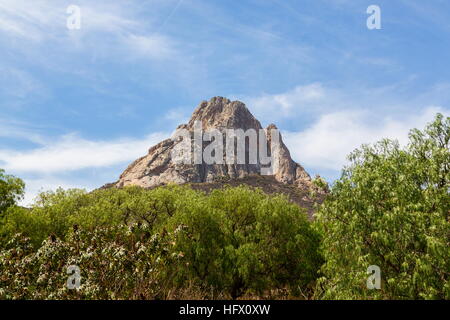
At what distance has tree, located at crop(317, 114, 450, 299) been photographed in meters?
19.3

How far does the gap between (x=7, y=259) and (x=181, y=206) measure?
74.2 ft

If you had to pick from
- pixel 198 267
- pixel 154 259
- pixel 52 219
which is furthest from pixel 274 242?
pixel 52 219

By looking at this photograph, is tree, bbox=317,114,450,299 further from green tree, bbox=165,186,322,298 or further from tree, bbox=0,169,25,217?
tree, bbox=0,169,25,217

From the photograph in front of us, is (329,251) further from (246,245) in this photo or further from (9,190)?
(9,190)

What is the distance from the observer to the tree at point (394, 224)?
63.4 ft

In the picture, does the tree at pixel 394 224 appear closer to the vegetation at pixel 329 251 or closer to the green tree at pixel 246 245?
the vegetation at pixel 329 251

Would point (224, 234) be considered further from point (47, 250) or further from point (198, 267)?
point (47, 250)

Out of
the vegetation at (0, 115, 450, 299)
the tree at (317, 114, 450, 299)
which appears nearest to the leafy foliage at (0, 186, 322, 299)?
the vegetation at (0, 115, 450, 299)

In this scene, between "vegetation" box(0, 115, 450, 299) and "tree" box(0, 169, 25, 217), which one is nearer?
"vegetation" box(0, 115, 450, 299)

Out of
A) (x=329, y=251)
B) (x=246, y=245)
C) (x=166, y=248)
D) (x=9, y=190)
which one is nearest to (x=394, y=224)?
(x=329, y=251)

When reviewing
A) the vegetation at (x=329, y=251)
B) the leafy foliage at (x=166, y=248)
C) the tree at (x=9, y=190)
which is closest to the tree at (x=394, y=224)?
the vegetation at (x=329, y=251)

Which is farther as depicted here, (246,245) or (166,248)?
(246,245)

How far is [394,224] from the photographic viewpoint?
65.3ft

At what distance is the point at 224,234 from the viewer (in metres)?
38.2
